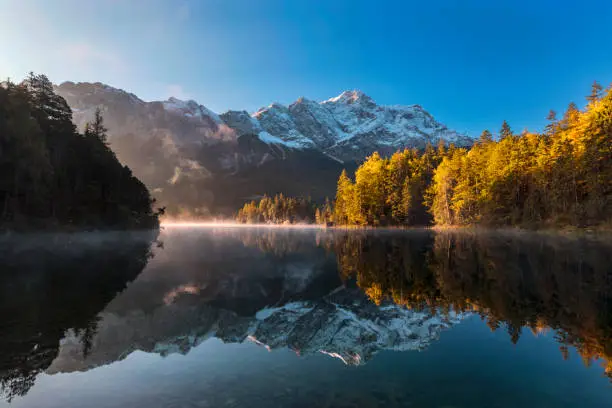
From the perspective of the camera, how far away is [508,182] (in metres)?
68.0

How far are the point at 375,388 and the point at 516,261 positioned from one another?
71.8 ft

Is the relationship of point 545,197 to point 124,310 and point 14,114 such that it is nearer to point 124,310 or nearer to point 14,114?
point 124,310

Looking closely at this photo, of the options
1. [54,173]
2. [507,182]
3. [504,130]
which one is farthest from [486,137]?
[54,173]

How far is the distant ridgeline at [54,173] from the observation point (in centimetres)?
4675

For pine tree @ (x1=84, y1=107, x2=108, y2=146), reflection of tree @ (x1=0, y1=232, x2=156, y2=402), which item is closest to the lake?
reflection of tree @ (x1=0, y1=232, x2=156, y2=402)

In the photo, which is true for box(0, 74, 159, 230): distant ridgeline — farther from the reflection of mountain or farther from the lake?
the reflection of mountain

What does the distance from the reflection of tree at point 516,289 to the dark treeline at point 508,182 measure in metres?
38.6

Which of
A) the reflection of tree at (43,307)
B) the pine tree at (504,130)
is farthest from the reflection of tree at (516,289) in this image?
the pine tree at (504,130)

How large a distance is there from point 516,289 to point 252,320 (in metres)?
12.3

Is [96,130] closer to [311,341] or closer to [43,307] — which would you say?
[43,307]

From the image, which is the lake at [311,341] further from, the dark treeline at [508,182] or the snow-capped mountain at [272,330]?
the dark treeline at [508,182]

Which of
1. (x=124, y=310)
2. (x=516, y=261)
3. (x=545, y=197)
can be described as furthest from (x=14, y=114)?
(x=545, y=197)

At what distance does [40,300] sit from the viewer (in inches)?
539

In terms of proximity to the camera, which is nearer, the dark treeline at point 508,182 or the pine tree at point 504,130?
the dark treeline at point 508,182
